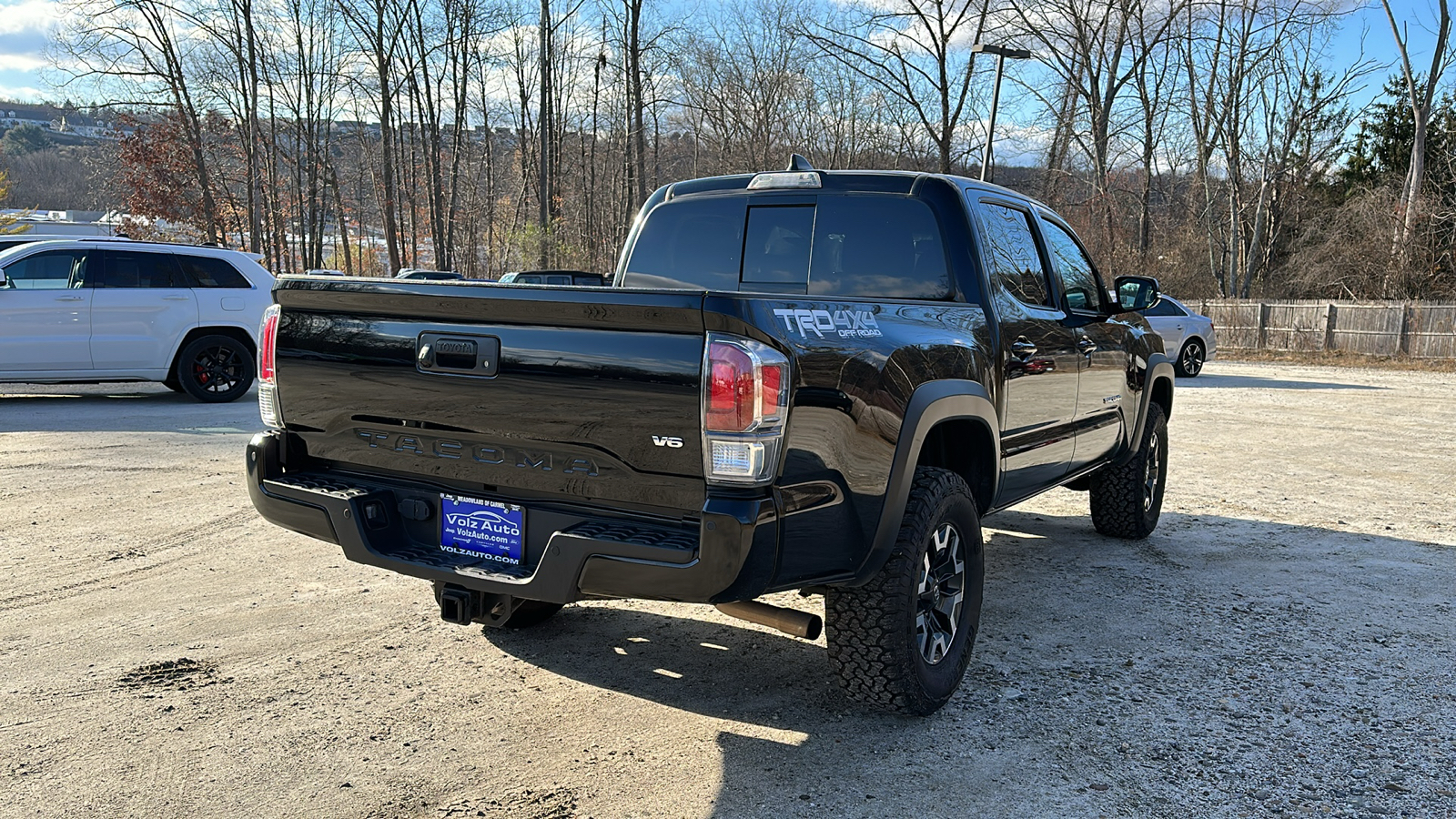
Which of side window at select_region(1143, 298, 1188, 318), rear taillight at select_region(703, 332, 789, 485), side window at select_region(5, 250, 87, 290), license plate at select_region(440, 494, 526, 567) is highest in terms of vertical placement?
side window at select_region(5, 250, 87, 290)

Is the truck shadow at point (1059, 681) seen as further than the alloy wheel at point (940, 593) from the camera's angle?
No

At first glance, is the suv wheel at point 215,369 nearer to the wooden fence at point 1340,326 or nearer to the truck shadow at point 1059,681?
the truck shadow at point 1059,681

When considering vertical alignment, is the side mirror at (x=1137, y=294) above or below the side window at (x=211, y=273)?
below

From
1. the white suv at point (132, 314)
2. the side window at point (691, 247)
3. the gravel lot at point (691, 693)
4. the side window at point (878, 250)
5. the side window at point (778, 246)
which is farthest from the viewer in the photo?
the white suv at point (132, 314)

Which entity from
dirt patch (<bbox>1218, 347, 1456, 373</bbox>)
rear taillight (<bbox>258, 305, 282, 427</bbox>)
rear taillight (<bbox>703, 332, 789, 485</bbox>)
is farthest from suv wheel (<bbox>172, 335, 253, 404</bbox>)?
dirt patch (<bbox>1218, 347, 1456, 373</bbox>)

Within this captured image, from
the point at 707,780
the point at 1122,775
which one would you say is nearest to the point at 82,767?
the point at 707,780

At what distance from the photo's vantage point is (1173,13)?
3469 centimetres

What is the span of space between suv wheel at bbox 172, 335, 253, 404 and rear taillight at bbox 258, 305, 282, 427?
31.3ft

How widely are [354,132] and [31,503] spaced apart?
3565cm

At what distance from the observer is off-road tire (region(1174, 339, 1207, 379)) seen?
1952 cm

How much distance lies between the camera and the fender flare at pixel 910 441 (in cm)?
330

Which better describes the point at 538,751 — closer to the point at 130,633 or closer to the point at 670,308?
the point at 670,308

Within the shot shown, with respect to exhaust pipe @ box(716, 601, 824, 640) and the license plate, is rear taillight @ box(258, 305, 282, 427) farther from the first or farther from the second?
exhaust pipe @ box(716, 601, 824, 640)

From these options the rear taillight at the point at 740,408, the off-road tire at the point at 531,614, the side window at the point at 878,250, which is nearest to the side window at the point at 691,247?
the side window at the point at 878,250
